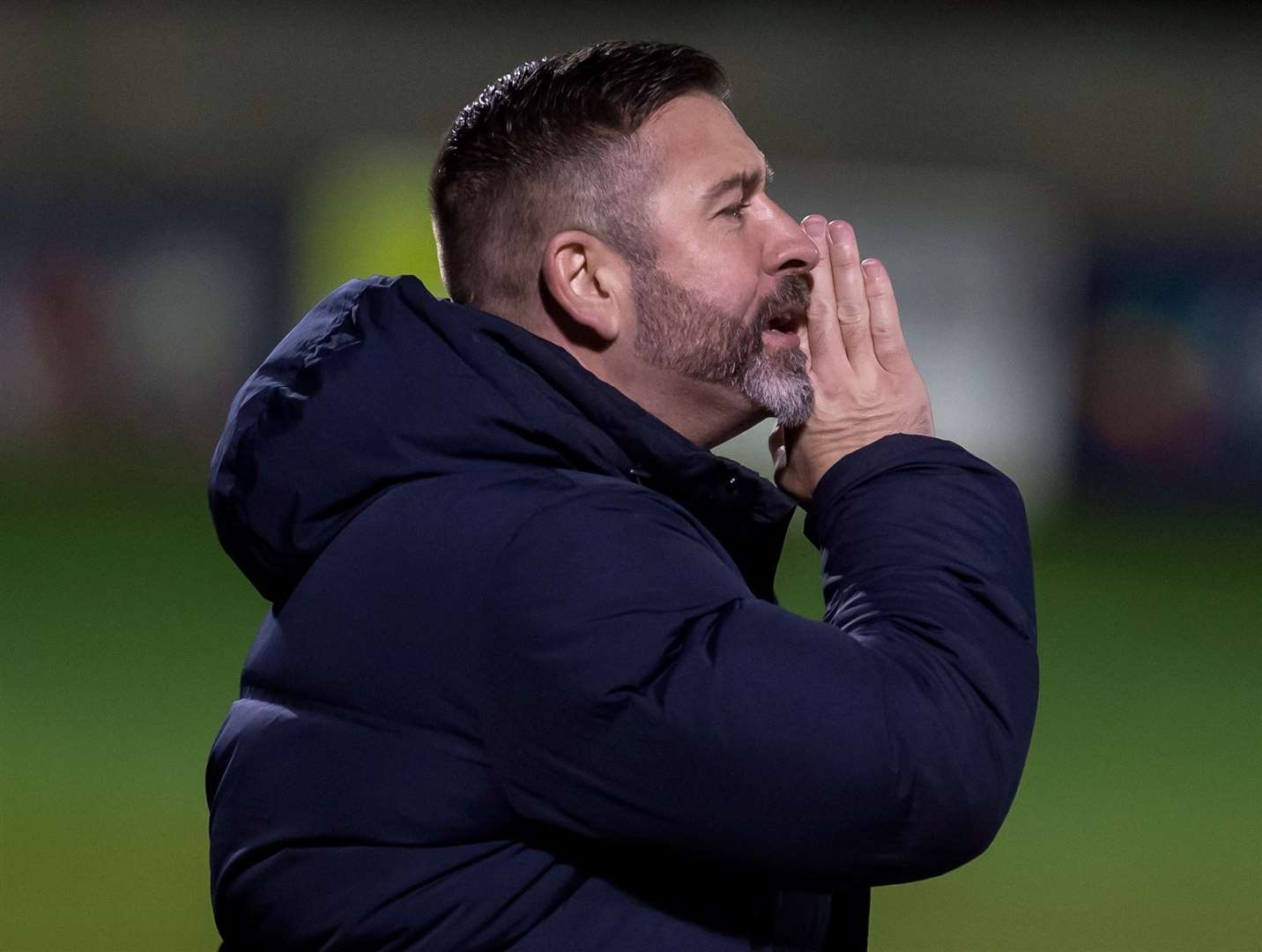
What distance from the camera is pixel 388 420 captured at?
1.15 meters

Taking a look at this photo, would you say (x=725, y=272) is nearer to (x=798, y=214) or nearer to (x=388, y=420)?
(x=388, y=420)

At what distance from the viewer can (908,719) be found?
1.05 metres

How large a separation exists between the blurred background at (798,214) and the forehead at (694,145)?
21.1ft

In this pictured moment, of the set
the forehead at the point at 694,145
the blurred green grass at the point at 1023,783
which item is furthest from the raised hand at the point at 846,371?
the blurred green grass at the point at 1023,783

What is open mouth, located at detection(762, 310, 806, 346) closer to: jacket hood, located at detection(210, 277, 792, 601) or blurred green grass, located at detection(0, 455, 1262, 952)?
jacket hood, located at detection(210, 277, 792, 601)

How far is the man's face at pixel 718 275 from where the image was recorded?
1.38 metres

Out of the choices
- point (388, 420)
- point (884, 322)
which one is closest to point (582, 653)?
point (388, 420)

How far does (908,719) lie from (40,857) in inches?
135

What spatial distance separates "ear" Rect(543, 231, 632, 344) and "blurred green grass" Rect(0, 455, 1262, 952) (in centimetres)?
245

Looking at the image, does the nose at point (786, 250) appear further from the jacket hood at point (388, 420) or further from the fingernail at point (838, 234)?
the jacket hood at point (388, 420)

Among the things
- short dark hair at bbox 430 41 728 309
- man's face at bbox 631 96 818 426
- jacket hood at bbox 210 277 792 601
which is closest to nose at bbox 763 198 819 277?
man's face at bbox 631 96 818 426

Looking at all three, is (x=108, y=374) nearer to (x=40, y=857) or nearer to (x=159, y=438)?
(x=159, y=438)

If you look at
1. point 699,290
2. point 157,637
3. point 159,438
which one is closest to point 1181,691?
point 157,637

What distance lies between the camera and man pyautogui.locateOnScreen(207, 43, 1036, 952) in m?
1.05
